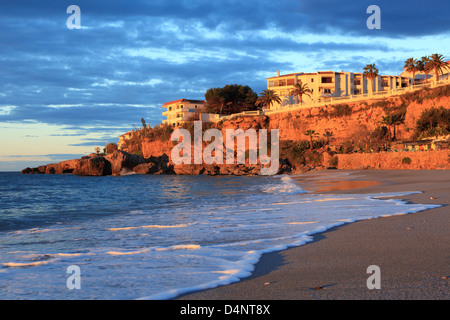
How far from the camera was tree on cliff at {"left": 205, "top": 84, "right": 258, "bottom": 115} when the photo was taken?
282 feet

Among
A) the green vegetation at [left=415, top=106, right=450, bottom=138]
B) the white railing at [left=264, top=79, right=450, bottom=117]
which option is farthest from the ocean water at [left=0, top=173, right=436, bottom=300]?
the white railing at [left=264, top=79, right=450, bottom=117]

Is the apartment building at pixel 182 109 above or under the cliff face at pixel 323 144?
above

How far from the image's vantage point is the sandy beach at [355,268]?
421 cm

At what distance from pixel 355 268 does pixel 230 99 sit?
83.9 meters

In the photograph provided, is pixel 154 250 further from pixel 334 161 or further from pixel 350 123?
pixel 350 123

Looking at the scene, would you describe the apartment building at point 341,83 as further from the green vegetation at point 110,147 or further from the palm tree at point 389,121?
the green vegetation at point 110,147

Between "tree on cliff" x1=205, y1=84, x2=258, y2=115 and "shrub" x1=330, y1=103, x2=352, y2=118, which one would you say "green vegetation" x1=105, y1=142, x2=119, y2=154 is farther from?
"shrub" x1=330, y1=103, x2=352, y2=118

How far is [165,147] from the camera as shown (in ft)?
285

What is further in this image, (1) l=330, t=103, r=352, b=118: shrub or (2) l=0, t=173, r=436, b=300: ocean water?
(1) l=330, t=103, r=352, b=118: shrub

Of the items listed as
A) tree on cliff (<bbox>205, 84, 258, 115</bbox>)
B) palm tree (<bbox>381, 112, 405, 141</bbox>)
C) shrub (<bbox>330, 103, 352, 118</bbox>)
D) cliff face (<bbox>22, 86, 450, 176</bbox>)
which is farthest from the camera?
tree on cliff (<bbox>205, 84, 258, 115</bbox>)

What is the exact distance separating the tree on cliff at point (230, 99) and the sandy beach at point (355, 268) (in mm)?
79132

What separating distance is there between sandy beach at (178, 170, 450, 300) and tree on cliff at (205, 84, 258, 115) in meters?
79.1

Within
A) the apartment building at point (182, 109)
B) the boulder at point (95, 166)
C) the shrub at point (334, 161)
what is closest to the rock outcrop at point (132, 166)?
the boulder at point (95, 166)

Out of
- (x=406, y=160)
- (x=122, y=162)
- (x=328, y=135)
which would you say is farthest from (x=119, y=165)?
(x=406, y=160)
